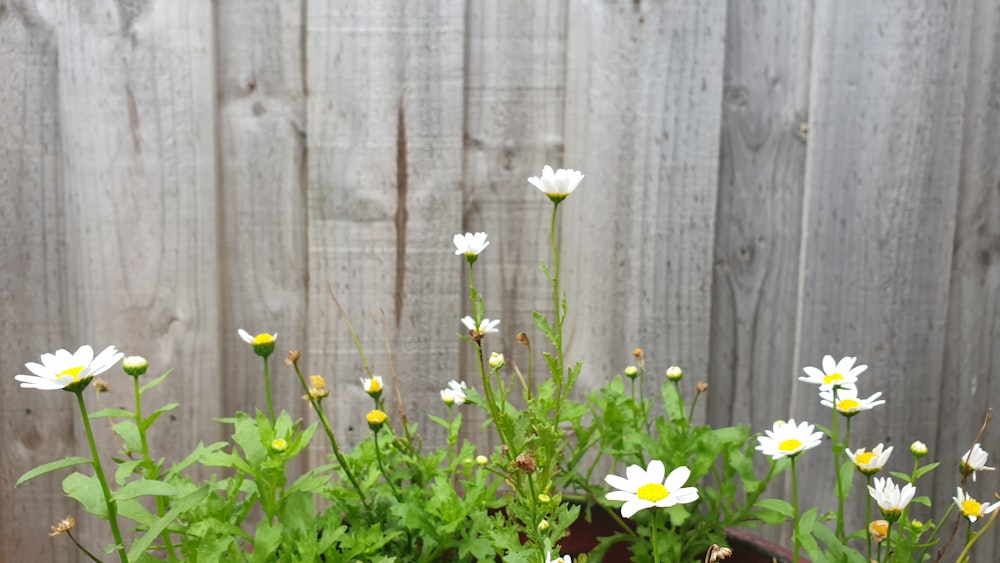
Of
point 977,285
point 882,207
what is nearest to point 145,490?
point 882,207

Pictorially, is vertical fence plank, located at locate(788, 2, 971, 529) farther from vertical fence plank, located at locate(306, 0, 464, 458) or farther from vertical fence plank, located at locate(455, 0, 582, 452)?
vertical fence plank, located at locate(306, 0, 464, 458)

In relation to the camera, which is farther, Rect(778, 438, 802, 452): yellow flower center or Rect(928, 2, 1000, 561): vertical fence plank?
Rect(928, 2, 1000, 561): vertical fence plank

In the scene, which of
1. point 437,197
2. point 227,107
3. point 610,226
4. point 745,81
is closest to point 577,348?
point 610,226

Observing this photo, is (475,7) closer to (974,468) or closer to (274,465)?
(274,465)

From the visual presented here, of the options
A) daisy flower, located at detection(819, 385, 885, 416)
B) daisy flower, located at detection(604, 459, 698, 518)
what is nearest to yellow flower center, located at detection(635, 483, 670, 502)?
daisy flower, located at detection(604, 459, 698, 518)

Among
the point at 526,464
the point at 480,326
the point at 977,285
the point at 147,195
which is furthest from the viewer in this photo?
the point at 977,285

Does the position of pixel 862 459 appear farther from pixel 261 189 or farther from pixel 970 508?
pixel 261 189

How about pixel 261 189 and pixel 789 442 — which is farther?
pixel 261 189
